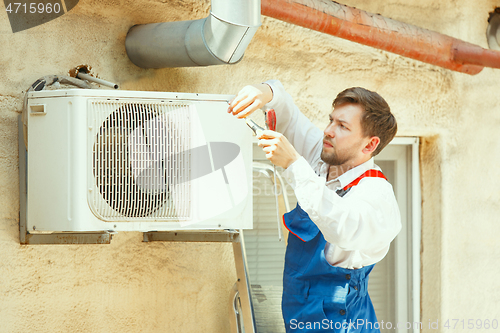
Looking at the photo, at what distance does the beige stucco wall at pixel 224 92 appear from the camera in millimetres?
2100

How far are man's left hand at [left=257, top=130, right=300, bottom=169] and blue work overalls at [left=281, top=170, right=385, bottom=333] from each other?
371 millimetres

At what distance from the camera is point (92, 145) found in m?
1.73

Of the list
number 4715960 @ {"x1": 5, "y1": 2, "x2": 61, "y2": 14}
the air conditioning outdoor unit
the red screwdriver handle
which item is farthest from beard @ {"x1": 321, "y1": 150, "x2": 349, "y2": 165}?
number 4715960 @ {"x1": 5, "y1": 2, "x2": 61, "y2": 14}

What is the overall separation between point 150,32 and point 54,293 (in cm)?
114

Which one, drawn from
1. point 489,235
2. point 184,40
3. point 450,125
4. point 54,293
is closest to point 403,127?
point 450,125

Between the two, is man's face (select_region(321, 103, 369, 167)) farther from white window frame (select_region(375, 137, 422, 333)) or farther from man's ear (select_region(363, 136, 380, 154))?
white window frame (select_region(375, 137, 422, 333))

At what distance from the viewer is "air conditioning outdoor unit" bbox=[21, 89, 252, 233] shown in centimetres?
173

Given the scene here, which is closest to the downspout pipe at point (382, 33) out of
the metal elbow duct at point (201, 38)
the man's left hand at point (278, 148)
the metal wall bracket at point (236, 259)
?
the metal elbow duct at point (201, 38)

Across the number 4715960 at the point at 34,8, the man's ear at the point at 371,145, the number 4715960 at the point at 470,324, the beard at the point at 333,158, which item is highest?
the number 4715960 at the point at 34,8

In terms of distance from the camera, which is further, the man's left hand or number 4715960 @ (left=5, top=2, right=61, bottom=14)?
number 4715960 @ (left=5, top=2, right=61, bottom=14)

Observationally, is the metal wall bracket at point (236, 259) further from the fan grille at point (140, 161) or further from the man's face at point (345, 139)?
the man's face at point (345, 139)

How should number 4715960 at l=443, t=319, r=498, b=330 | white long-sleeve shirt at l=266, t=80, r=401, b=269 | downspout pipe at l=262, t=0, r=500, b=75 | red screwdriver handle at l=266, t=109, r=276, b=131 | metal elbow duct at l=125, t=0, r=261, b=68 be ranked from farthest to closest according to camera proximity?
number 4715960 at l=443, t=319, r=498, b=330 → downspout pipe at l=262, t=0, r=500, b=75 → red screwdriver handle at l=266, t=109, r=276, b=131 → metal elbow duct at l=125, t=0, r=261, b=68 → white long-sleeve shirt at l=266, t=80, r=401, b=269

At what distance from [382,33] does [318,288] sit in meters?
1.35

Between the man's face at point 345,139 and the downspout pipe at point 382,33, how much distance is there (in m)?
0.55
